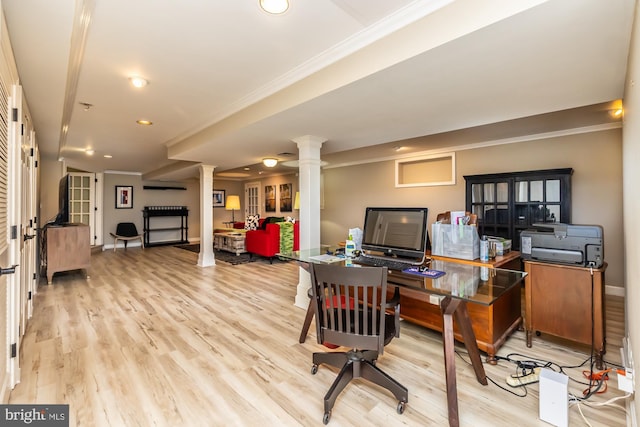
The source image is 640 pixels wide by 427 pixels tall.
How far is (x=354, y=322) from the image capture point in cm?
176

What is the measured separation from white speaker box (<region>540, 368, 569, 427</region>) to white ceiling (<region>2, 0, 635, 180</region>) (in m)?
1.79

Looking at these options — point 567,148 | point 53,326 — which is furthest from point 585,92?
point 53,326

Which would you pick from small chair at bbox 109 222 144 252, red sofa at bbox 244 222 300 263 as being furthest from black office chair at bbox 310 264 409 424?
small chair at bbox 109 222 144 252

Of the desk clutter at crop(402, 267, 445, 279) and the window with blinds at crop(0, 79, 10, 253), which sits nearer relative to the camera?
the window with blinds at crop(0, 79, 10, 253)

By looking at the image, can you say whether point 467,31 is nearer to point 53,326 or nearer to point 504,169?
point 504,169

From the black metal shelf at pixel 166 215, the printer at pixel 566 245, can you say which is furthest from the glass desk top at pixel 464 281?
the black metal shelf at pixel 166 215

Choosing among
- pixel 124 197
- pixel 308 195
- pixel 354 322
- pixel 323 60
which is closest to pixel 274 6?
pixel 323 60

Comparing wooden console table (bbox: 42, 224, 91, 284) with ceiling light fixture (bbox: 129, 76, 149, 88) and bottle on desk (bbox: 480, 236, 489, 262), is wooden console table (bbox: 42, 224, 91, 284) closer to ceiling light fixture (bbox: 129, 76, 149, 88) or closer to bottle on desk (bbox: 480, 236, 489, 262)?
ceiling light fixture (bbox: 129, 76, 149, 88)

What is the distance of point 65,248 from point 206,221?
2189 millimetres

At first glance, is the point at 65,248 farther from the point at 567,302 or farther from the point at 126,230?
the point at 567,302

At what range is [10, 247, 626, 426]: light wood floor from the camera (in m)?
1.69

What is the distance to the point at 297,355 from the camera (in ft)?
7.77

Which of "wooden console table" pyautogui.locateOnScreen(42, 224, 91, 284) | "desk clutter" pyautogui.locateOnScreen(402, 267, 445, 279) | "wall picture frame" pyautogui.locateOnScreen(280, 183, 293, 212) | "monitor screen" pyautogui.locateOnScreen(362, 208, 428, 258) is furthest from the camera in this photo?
"wall picture frame" pyautogui.locateOnScreen(280, 183, 293, 212)

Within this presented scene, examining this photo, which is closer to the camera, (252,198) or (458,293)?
(458,293)
